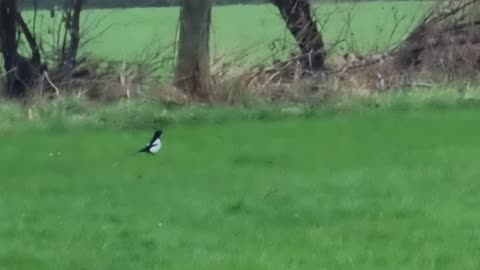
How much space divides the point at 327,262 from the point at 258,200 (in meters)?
2.68

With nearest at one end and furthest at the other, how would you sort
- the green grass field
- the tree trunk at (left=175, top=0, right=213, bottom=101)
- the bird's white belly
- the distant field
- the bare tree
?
1. the green grass field
2. the bird's white belly
3. the tree trunk at (left=175, top=0, right=213, bottom=101)
4. the bare tree
5. the distant field

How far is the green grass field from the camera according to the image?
9953 mm

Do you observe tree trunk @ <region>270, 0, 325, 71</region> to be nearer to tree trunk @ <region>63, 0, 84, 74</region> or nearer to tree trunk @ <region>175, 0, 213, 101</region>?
tree trunk @ <region>175, 0, 213, 101</region>

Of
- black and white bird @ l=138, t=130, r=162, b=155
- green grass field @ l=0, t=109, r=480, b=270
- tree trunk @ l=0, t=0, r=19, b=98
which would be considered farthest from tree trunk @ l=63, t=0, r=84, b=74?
black and white bird @ l=138, t=130, r=162, b=155

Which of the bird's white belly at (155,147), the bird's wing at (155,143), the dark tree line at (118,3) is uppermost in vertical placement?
the bird's wing at (155,143)

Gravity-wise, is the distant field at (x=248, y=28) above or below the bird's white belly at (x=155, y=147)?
below

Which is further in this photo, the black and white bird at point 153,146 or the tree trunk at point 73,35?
the tree trunk at point 73,35

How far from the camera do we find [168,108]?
62.5ft

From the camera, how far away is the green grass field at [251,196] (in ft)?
32.7

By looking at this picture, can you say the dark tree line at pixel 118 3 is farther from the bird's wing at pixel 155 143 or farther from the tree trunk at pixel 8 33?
the bird's wing at pixel 155 143

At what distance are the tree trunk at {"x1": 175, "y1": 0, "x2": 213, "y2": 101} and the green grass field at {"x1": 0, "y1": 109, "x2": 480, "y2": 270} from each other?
225 cm

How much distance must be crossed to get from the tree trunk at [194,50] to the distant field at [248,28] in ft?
2.83

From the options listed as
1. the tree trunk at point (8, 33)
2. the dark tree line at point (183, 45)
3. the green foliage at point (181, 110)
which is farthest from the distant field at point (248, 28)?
the green foliage at point (181, 110)

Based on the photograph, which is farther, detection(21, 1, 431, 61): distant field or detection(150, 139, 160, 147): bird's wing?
detection(21, 1, 431, 61): distant field
